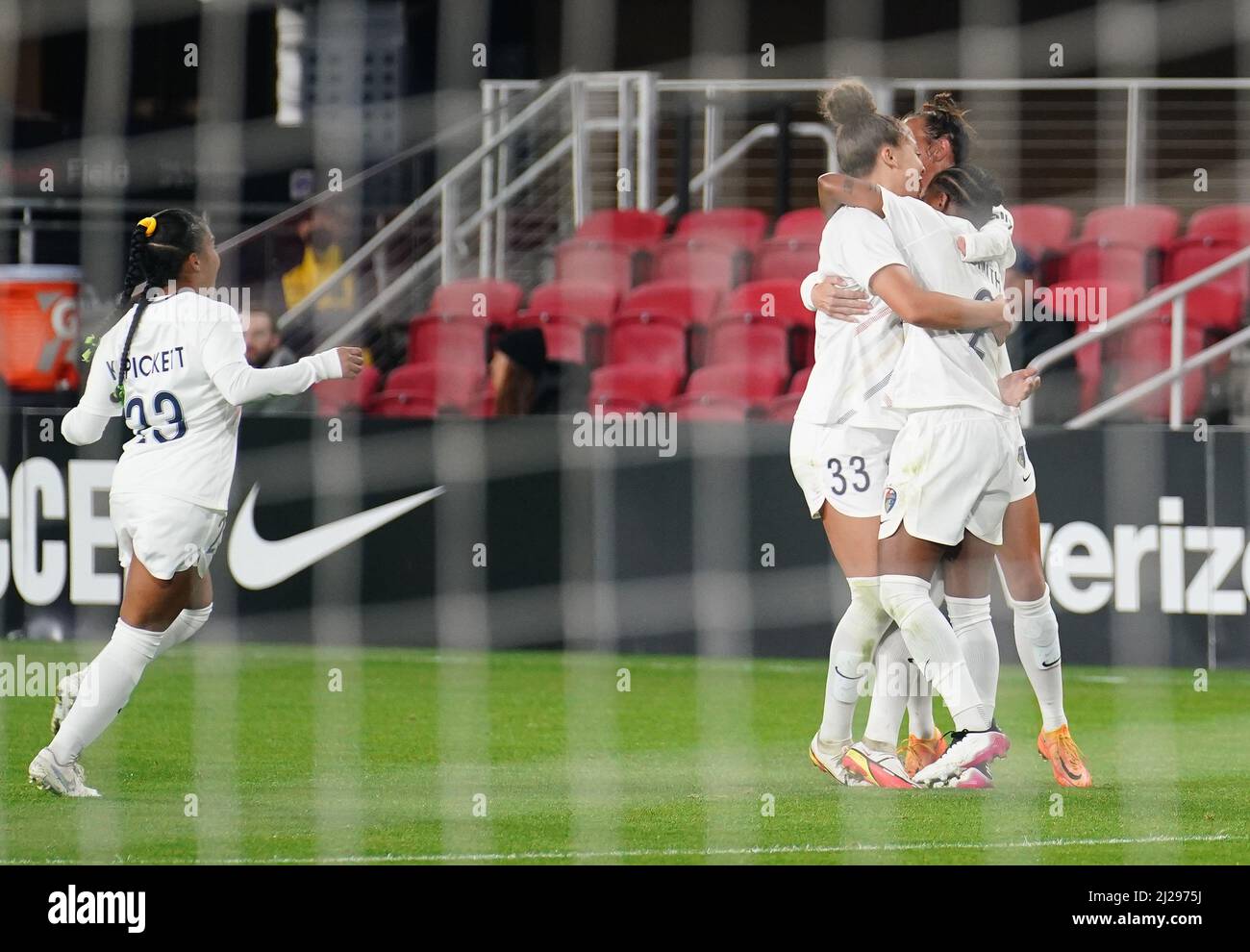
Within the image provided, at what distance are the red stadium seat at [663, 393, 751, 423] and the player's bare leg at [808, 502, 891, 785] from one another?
3.57 meters

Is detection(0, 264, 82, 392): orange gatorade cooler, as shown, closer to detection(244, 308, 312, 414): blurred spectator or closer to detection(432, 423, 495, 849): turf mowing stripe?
detection(244, 308, 312, 414): blurred spectator

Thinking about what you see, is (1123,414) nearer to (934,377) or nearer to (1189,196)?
(1189,196)

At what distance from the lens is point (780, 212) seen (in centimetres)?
1073

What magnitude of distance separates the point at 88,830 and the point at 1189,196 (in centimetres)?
881

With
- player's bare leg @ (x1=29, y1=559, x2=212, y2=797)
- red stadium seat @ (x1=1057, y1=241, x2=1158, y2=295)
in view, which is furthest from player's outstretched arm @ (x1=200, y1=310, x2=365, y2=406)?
red stadium seat @ (x1=1057, y1=241, x2=1158, y2=295)

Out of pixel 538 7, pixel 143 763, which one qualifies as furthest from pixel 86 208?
pixel 143 763

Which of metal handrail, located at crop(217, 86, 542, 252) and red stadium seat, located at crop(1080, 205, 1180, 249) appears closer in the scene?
red stadium seat, located at crop(1080, 205, 1180, 249)

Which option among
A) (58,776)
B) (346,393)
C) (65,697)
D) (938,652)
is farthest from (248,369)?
(346,393)

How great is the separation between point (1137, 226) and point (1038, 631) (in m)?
5.21

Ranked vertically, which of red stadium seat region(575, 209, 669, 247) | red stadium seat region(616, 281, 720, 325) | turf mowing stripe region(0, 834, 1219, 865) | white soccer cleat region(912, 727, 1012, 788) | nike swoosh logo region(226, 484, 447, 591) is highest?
red stadium seat region(575, 209, 669, 247)

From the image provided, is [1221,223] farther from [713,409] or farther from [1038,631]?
[1038,631]

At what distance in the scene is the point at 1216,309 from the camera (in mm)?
9641

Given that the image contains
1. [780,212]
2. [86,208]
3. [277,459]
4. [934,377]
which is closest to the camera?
[934,377]

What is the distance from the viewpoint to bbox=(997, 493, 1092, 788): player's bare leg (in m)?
5.40
